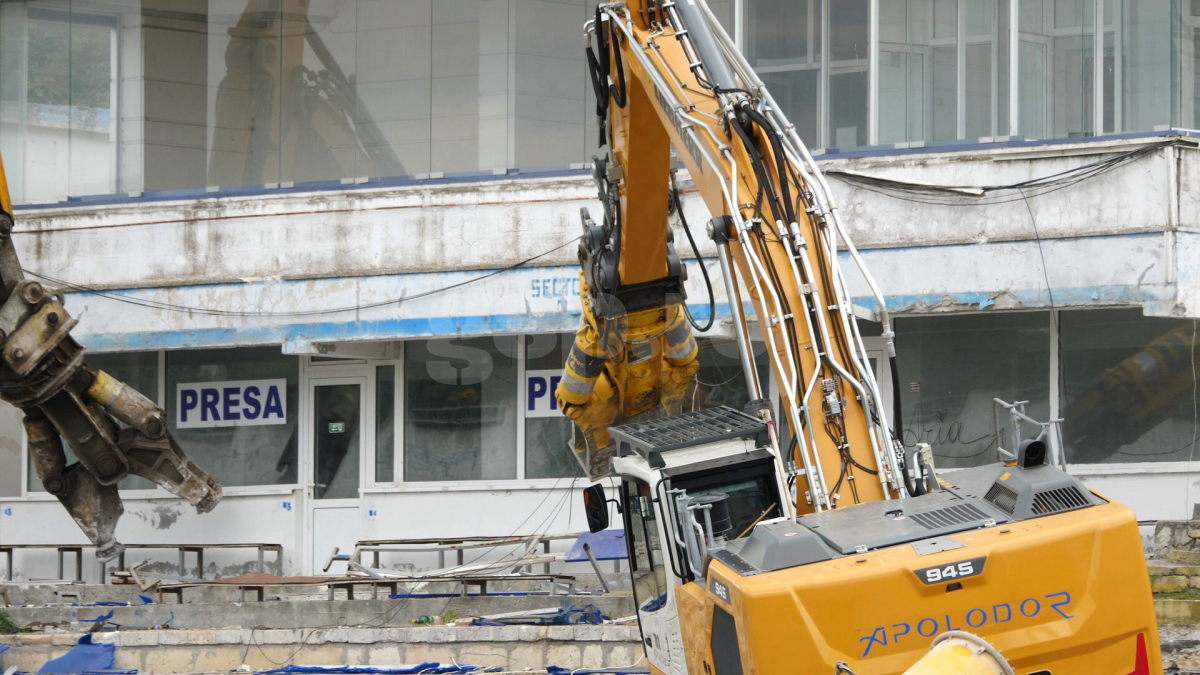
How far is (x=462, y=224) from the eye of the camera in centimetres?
1678

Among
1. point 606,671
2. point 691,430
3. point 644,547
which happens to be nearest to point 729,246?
point 691,430

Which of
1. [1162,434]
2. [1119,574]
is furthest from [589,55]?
[1162,434]

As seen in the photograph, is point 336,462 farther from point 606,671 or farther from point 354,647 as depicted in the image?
point 606,671

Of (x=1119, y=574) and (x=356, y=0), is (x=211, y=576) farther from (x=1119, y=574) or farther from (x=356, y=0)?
(x=1119, y=574)

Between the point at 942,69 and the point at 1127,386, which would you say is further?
the point at 942,69

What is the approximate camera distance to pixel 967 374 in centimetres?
1582

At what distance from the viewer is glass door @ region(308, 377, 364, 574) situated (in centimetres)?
1788

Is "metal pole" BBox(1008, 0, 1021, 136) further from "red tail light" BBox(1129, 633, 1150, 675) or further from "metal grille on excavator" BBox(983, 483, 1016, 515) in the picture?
"red tail light" BBox(1129, 633, 1150, 675)

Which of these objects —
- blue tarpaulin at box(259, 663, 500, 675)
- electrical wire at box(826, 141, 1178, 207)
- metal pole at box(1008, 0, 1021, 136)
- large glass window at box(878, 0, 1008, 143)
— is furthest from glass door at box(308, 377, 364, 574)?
metal pole at box(1008, 0, 1021, 136)

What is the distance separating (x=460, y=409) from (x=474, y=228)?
259 cm

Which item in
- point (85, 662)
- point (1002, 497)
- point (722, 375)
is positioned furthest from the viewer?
point (722, 375)

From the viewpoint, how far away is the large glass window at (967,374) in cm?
1561

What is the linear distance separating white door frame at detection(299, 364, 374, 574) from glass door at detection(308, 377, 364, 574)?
0.01 metres

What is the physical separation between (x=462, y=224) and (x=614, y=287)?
7.45m
